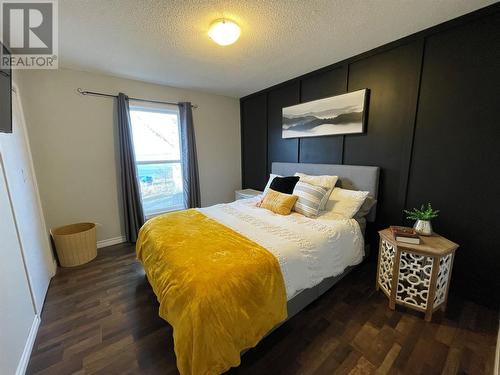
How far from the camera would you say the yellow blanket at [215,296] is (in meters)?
1.07

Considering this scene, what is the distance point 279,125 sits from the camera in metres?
3.44

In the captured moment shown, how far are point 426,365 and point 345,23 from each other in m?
2.56

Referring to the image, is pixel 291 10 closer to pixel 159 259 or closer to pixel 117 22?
pixel 117 22

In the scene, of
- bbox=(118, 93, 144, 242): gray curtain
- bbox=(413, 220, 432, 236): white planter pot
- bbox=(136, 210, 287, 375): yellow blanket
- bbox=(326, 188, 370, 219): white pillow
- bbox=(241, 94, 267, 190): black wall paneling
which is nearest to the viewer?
bbox=(136, 210, 287, 375): yellow blanket

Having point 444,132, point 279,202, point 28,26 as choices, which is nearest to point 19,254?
Answer: point 28,26

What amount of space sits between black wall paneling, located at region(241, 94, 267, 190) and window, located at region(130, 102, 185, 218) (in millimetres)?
1295

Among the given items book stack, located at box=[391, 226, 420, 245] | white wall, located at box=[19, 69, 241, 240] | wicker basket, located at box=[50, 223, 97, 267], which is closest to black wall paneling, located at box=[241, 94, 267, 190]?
white wall, located at box=[19, 69, 241, 240]

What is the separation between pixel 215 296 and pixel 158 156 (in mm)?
2950

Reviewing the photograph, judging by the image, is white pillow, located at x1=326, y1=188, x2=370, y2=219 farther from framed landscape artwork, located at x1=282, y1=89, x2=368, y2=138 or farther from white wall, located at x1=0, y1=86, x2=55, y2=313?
white wall, located at x1=0, y1=86, x2=55, y2=313

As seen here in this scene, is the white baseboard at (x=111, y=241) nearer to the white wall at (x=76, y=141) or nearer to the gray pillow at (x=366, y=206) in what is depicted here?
the white wall at (x=76, y=141)

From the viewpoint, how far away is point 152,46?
2080 mm

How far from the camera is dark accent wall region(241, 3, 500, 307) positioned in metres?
1.67

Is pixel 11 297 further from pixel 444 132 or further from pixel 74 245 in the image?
pixel 444 132

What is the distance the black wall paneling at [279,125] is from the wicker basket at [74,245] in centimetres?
279
